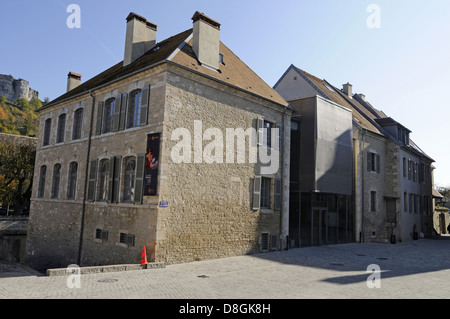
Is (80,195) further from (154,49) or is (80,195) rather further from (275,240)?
(275,240)

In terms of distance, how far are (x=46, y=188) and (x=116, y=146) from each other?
7.17m

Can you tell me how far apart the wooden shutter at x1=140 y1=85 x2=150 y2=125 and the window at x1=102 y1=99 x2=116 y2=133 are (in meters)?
2.74

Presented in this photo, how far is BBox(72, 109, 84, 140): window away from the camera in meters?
17.3

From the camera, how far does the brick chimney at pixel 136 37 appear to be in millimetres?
16030

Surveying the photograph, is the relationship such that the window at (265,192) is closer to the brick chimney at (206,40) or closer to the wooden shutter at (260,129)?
the wooden shutter at (260,129)

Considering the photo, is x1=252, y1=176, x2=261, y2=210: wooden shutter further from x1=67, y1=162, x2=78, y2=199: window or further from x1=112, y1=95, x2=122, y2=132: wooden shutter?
x1=67, y1=162, x2=78, y2=199: window

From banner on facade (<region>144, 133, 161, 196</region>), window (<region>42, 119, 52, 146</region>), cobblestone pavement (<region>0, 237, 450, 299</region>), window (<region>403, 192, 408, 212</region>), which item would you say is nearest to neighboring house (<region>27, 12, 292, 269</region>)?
banner on facade (<region>144, 133, 161, 196</region>)

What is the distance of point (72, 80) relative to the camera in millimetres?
22625

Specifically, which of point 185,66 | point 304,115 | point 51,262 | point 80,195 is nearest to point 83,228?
point 80,195

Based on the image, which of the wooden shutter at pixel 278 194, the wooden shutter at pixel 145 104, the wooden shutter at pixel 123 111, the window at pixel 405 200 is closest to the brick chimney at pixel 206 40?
the wooden shutter at pixel 145 104

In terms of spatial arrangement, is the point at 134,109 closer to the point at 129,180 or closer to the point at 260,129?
the point at 129,180

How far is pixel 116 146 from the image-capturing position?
14.3 metres

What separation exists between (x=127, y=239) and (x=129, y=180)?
227 cm

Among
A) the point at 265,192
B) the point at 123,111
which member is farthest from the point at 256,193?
the point at 123,111
